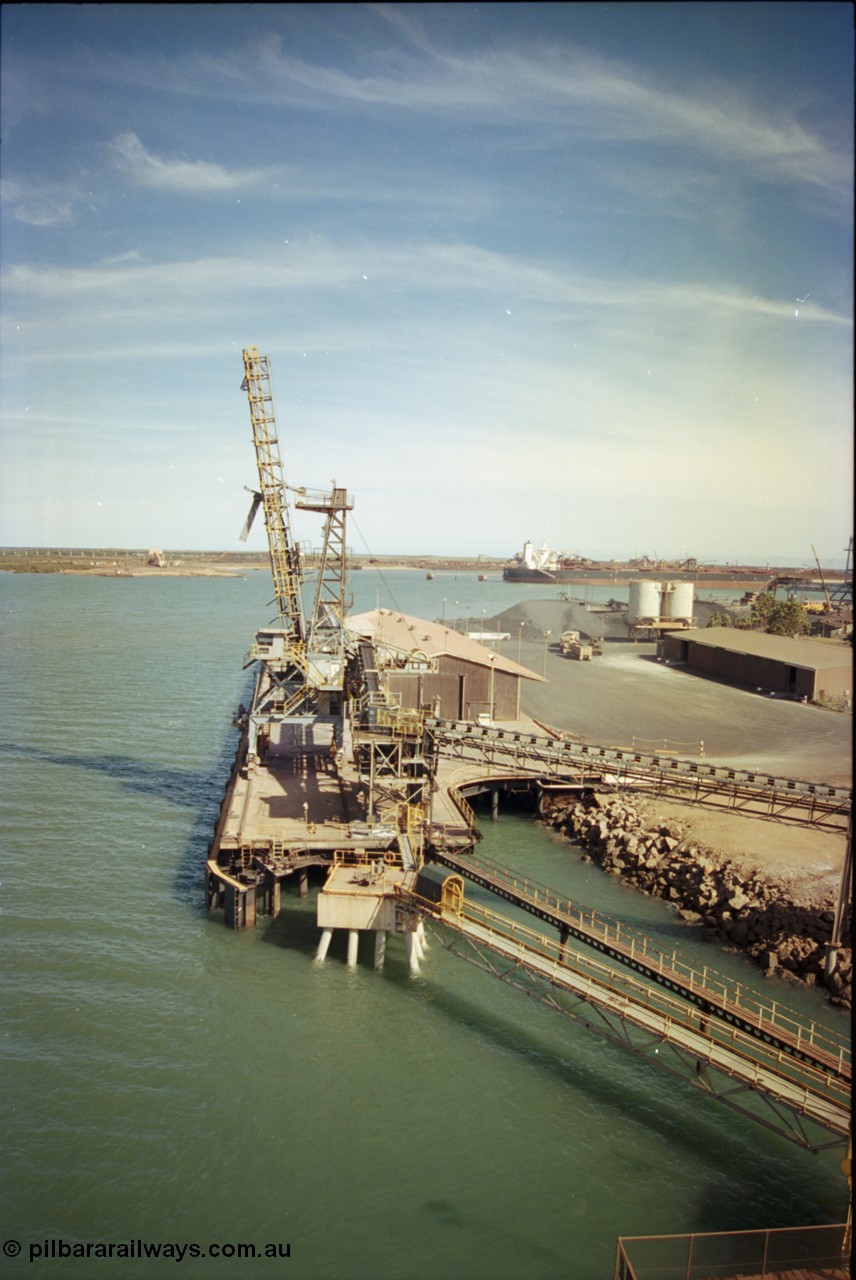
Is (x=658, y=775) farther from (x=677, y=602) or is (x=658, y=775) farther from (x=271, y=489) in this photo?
(x=677, y=602)

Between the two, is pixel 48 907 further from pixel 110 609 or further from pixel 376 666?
pixel 110 609

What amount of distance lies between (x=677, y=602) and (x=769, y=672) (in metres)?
27.8

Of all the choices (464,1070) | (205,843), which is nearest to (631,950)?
(464,1070)

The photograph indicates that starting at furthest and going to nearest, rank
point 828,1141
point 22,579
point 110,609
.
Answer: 1. point 22,579
2. point 110,609
3. point 828,1141

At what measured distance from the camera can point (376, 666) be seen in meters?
30.1

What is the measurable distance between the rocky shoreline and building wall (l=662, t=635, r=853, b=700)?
17744 millimetres

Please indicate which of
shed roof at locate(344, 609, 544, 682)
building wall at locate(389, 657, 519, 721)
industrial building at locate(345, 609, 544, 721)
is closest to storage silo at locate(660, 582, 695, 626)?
shed roof at locate(344, 609, 544, 682)

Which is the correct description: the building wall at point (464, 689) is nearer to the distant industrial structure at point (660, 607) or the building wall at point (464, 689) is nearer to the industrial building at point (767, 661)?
the industrial building at point (767, 661)

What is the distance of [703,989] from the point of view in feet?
55.0

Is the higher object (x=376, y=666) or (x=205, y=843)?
(x=376, y=666)

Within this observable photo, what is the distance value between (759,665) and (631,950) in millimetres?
35177

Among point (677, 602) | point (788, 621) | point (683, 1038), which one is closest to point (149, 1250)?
point (683, 1038)

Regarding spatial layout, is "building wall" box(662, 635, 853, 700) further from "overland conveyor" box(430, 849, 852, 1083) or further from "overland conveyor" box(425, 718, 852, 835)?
"overland conveyor" box(430, 849, 852, 1083)

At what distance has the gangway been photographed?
14391 millimetres
